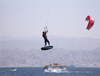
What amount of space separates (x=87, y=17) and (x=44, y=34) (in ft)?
48.8

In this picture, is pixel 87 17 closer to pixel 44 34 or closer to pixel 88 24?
pixel 88 24

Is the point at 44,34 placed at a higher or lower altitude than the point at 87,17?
lower

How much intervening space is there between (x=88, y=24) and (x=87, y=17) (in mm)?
2714

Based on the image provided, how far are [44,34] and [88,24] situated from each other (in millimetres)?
13055

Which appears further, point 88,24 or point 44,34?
point 88,24

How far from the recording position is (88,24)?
6172cm

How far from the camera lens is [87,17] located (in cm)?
6378

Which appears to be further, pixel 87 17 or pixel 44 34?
pixel 87 17

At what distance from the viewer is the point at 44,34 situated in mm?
53594

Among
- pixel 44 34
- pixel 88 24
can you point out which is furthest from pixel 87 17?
pixel 44 34
